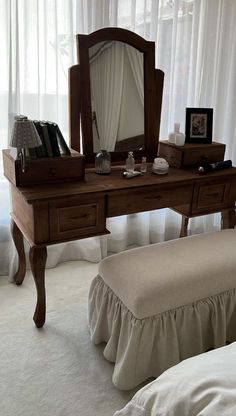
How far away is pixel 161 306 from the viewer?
1.48m

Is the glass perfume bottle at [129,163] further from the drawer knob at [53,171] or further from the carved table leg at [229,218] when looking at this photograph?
the carved table leg at [229,218]

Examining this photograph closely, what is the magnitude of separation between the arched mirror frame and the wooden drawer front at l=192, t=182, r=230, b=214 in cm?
38

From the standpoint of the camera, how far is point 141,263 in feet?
5.26

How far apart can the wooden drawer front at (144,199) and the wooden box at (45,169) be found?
21 centimetres

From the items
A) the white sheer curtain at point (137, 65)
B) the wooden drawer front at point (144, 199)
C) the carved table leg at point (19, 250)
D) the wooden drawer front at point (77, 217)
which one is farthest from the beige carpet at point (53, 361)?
the white sheer curtain at point (137, 65)

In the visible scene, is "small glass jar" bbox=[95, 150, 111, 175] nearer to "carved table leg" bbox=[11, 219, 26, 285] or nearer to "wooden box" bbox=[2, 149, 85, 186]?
"wooden box" bbox=[2, 149, 85, 186]

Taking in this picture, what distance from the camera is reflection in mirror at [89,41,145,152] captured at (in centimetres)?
195

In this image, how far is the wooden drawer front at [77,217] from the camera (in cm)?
163

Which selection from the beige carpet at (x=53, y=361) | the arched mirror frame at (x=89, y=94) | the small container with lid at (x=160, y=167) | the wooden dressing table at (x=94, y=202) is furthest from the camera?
the small container with lid at (x=160, y=167)

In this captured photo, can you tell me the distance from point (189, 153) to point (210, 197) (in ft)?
0.90

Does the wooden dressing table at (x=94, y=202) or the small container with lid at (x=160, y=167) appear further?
the small container with lid at (x=160, y=167)

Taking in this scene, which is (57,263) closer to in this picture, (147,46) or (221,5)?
(147,46)

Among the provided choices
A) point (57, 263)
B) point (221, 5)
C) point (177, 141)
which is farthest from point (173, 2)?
point (57, 263)

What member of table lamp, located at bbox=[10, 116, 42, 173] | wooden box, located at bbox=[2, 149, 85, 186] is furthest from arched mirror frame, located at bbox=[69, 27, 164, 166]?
table lamp, located at bbox=[10, 116, 42, 173]
